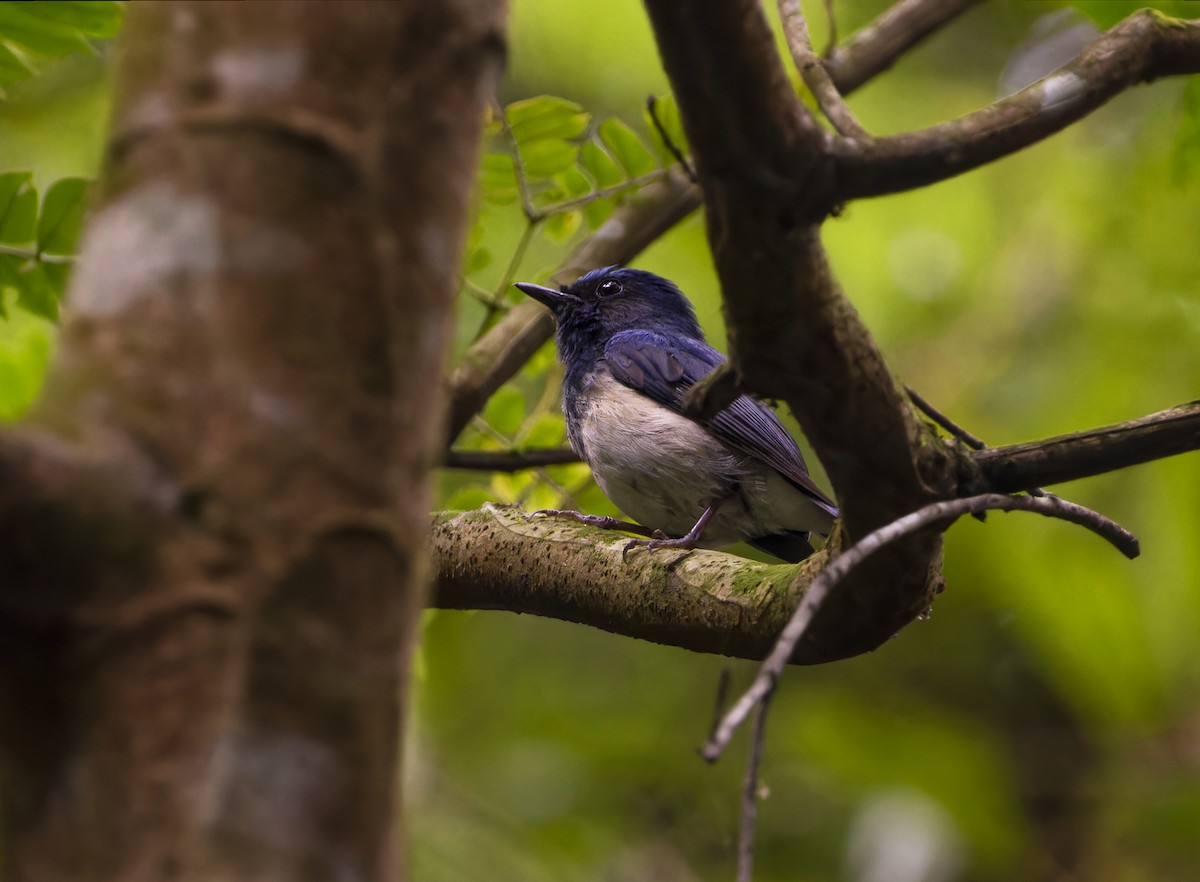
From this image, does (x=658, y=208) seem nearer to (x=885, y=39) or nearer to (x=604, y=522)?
(x=885, y=39)

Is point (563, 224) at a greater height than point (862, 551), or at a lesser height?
greater

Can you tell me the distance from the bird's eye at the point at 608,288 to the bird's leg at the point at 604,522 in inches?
45.9

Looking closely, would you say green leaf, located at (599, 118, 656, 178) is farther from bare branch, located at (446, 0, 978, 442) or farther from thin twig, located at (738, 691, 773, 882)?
thin twig, located at (738, 691, 773, 882)

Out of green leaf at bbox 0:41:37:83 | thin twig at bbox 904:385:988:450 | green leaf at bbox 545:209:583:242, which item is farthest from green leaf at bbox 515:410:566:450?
thin twig at bbox 904:385:988:450

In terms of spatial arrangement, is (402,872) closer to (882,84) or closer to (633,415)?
(633,415)

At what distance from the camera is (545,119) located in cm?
369

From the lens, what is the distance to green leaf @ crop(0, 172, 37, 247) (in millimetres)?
3084

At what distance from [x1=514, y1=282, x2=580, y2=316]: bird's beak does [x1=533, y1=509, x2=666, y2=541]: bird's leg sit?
0.86 meters

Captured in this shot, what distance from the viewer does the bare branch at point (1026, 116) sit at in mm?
1789

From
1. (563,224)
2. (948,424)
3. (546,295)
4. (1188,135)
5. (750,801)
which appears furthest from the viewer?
(546,295)

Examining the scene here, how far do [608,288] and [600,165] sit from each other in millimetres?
1460

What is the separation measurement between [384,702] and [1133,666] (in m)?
5.15

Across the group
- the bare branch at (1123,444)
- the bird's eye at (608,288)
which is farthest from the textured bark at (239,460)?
the bird's eye at (608,288)

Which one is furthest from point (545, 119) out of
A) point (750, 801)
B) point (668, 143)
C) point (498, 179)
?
point (750, 801)
